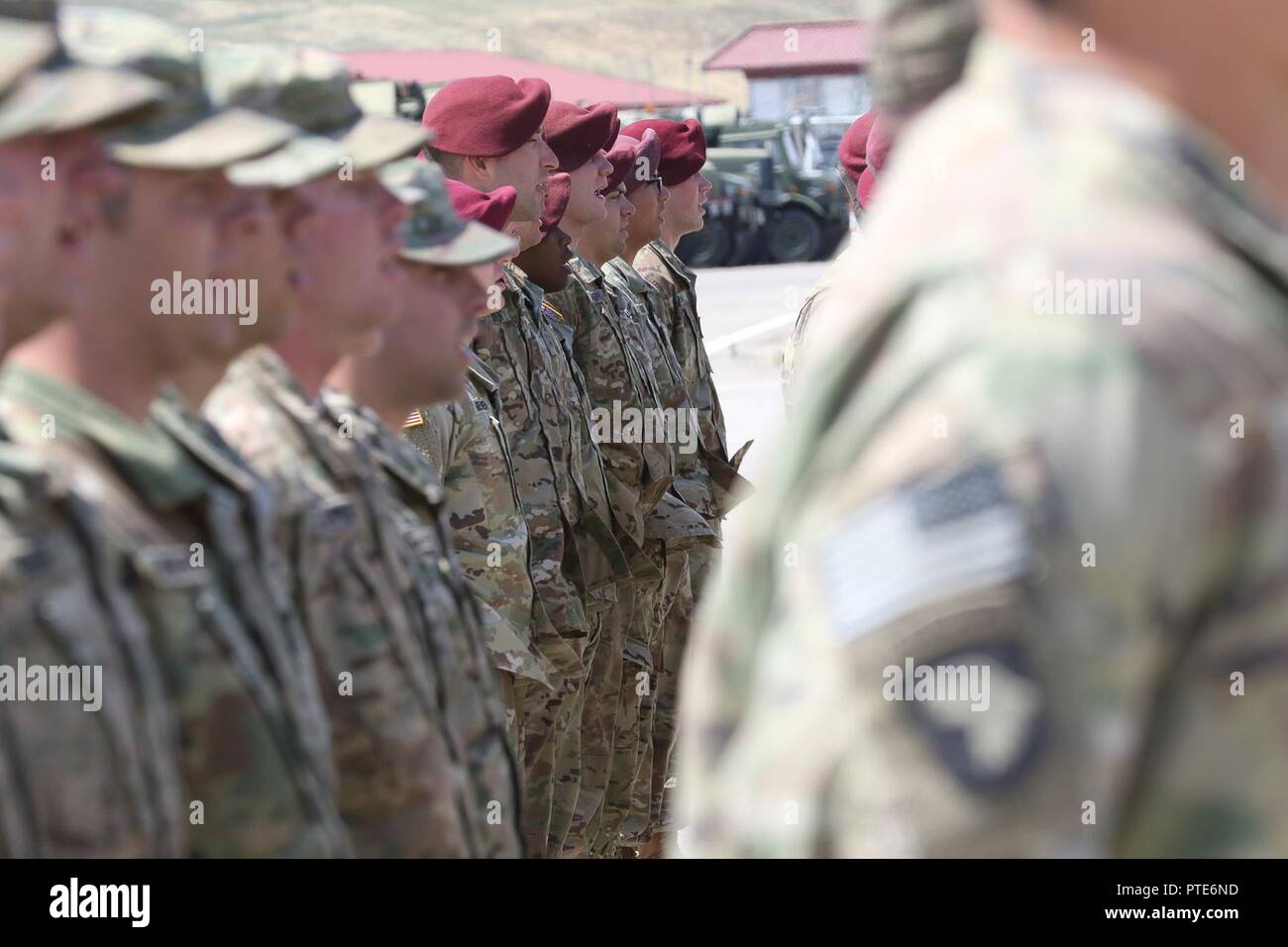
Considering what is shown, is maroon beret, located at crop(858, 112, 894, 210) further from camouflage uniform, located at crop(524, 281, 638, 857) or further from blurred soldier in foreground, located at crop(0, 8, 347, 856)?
blurred soldier in foreground, located at crop(0, 8, 347, 856)

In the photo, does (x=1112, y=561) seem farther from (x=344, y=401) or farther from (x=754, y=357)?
(x=754, y=357)

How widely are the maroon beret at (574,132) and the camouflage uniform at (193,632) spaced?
5318 mm

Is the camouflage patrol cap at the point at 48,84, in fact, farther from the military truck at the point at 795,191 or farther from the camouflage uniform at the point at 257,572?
the military truck at the point at 795,191

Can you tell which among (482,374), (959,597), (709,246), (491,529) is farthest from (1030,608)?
(709,246)

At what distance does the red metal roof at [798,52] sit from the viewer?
1499 inches

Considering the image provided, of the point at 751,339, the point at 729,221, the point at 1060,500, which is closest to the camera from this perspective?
the point at 1060,500

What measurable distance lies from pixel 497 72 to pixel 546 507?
24.4 m

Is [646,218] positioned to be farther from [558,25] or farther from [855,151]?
[558,25]

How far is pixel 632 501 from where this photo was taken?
7.01 metres

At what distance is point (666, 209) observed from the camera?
371 inches

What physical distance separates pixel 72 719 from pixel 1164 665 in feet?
4.43

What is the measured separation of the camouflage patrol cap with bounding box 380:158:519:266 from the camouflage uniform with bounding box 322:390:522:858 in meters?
0.32

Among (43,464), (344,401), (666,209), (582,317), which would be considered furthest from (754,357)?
(43,464)

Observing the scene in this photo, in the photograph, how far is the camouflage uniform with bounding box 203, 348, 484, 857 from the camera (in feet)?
9.18
